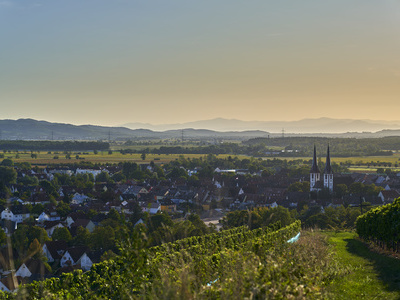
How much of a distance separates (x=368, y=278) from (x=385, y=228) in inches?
188

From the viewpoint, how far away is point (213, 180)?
254 ft

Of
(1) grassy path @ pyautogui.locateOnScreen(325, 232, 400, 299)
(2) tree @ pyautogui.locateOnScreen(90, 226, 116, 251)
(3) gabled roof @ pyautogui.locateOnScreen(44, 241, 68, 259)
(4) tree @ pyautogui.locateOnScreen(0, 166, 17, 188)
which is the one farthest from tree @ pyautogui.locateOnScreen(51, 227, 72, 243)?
(4) tree @ pyautogui.locateOnScreen(0, 166, 17, 188)

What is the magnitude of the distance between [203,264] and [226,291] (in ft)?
12.2

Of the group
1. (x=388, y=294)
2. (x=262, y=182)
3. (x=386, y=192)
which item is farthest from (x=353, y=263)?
(x=262, y=182)

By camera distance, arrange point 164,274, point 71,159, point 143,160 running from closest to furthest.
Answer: point 164,274
point 71,159
point 143,160

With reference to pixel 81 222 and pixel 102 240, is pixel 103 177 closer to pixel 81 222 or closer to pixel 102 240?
pixel 81 222

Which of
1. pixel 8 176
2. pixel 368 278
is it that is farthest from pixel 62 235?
pixel 8 176

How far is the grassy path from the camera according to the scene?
387 inches

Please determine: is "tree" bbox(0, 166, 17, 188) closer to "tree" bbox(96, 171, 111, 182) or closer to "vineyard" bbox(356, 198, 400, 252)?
"tree" bbox(96, 171, 111, 182)

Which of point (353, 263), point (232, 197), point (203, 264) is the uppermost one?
point (203, 264)

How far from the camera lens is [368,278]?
11344 mm

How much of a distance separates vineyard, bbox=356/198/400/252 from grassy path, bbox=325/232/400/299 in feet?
1.98

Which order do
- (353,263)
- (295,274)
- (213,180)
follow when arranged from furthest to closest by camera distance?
(213,180)
(353,263)
(295,274)

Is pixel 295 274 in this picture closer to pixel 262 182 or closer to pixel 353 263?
pixel 353 263
